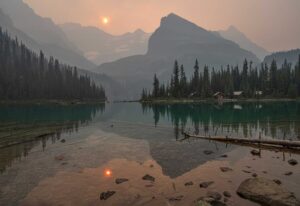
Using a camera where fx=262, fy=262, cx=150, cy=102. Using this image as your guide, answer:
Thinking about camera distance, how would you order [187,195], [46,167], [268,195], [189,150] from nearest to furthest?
[268,195]
[187,195]
[46,167]
[189,150]

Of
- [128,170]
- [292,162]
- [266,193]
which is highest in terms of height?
[266,193]

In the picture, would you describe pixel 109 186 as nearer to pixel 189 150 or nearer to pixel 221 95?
pixel 189 150

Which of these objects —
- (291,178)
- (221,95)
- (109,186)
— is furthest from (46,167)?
(221,95)

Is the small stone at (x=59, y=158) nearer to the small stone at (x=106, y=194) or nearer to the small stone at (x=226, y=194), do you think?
the small stone at (x=106, y=194)

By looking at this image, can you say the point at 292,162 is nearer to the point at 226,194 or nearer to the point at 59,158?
the point at 226,194

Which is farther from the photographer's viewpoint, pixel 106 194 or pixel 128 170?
pixel 128 170

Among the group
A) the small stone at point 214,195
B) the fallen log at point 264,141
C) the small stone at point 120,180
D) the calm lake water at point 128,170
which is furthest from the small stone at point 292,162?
the small stone at point 120,180

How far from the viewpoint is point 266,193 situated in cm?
1673

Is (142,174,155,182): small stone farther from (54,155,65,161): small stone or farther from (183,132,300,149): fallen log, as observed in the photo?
(183,132,300,149): fallen log

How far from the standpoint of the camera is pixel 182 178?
2200 cm

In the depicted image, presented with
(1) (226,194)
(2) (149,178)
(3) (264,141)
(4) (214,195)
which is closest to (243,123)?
(3) (264,141)

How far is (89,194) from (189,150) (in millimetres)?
16668

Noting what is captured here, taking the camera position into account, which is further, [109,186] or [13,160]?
[13,160]

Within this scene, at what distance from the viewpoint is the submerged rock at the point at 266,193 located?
624 inches
